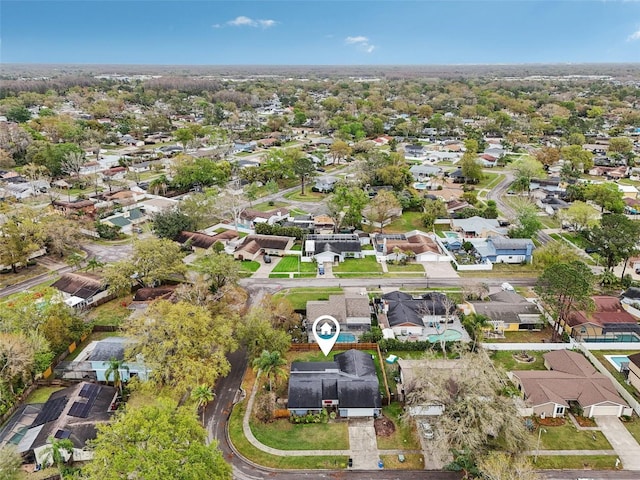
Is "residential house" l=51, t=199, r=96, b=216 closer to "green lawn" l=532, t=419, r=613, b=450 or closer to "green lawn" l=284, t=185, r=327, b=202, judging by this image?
"green lawn" l=284, t=185, r=327, b=202

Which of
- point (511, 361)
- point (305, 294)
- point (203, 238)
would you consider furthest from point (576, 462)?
point (203, 238)

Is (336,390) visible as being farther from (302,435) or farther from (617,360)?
(617,360)

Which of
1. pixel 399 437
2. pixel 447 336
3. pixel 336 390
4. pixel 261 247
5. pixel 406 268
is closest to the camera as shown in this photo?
pixel 399 437

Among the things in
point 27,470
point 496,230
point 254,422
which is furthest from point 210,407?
point 496,230

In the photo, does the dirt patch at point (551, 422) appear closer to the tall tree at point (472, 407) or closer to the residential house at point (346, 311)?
the tall tree at point (472, 407)

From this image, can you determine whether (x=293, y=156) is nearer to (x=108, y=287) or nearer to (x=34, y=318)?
(x=108, y=287)
